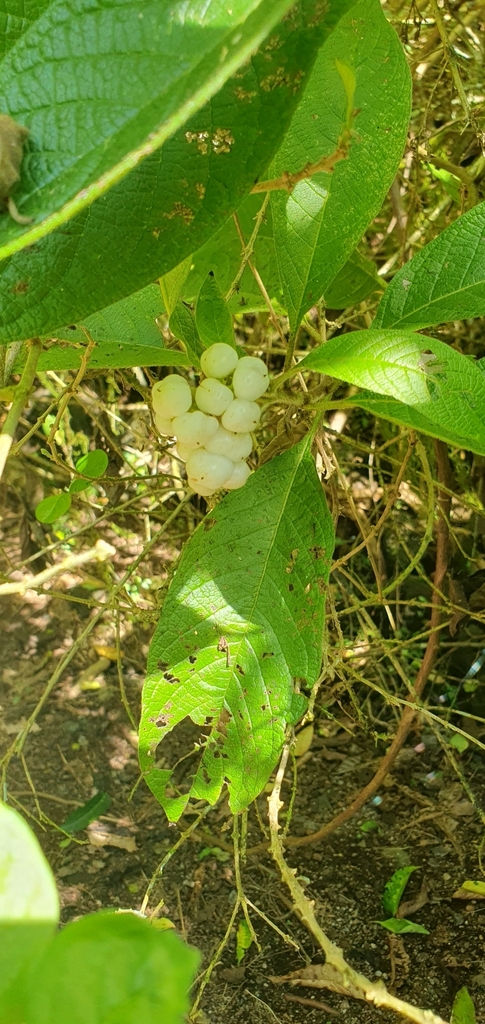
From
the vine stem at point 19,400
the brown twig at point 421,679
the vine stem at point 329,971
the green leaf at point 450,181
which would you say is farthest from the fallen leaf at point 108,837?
the green leaf at point 450,181

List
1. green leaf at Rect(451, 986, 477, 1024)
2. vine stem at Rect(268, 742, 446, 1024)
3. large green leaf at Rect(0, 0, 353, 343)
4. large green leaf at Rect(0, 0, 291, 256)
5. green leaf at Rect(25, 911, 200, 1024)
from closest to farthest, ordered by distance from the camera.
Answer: green leaf at Rect(25, 911, 200, 1024), large green leaf at Rect(0, 0, 291, 256), large green leaf at Rect(0, 0, 353, 343), vine stem at Rect(268, 742, 446, 1024), green leaf at Rect(451, 986, 477, 1024)

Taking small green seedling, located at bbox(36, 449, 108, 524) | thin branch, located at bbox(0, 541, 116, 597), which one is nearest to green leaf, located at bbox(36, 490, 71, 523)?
small green seedling, located at bbox(36, 449, 108, 524)

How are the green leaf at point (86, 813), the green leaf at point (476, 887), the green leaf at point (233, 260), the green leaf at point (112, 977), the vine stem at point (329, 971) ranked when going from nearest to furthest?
the green leaf at point (112, 977) < the vine stem at point (329, 971) < the green leaf at point (233, 260) < the green leaf at point (476, 887) < the green leaf at point (86, 813)

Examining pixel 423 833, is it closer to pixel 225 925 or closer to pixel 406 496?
pixel 225 925

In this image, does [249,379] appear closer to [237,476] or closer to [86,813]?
[237,476]

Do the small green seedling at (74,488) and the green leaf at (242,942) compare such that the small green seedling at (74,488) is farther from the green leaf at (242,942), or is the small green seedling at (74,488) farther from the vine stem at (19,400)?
the green leaf at (242,942)

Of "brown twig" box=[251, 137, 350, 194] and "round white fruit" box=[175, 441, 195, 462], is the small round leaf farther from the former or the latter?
"brown twig" box=[251, 137, 350, 194]

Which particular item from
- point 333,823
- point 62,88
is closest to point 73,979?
point 62,88
